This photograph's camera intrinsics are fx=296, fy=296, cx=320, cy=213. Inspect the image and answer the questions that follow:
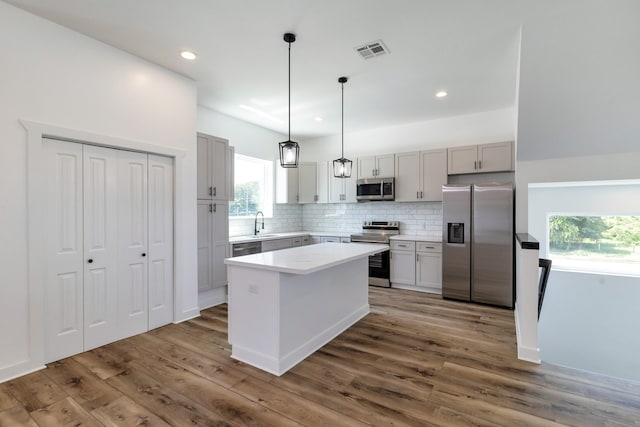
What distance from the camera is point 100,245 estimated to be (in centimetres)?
302

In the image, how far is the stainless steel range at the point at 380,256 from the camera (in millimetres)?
5281

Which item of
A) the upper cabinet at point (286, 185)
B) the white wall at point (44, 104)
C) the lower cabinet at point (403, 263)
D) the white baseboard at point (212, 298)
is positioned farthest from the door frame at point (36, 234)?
the lower cabinet at point (403, 263)

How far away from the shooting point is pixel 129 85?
319cm

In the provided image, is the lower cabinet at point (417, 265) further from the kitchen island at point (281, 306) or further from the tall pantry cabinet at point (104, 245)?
the tall pantry cabinet at point (104, 245)

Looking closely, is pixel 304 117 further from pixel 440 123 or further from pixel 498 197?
pixel 498 197

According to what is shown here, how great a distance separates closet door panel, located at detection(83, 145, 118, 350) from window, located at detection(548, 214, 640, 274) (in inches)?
258

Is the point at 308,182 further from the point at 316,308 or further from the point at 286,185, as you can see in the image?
the point at 316,308

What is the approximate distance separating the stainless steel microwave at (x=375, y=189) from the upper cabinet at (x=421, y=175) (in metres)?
0.14

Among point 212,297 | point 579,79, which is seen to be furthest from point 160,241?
point 579,79

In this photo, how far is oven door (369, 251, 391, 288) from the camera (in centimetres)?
527

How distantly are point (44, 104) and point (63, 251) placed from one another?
1.33 m

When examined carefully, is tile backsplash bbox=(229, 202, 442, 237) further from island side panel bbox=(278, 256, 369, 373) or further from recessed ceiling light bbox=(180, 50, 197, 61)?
recessed ceiling light bbox=(180, 50, 197, 61)

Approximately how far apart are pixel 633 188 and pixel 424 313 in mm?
3860

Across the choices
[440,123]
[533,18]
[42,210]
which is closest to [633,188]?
[440,123]
